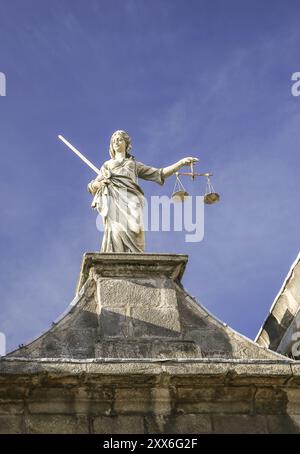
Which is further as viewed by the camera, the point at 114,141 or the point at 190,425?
the point at 114,141

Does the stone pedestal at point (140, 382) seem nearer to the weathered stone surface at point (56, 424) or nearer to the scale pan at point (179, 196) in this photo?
the weathered stone surface at point (56, 424)

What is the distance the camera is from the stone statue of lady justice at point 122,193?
10.9 meters

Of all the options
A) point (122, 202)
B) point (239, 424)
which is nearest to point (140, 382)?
point (239, 424)

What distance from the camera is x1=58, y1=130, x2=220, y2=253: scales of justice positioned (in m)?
10.9

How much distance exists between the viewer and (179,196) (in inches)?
469

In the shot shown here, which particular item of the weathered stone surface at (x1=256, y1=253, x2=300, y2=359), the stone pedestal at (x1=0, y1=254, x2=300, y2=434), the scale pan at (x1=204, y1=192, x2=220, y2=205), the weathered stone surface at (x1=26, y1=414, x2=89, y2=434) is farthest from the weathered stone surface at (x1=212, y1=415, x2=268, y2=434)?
the scale pan at (x1=204, y1=192, x2=220, y2=205)

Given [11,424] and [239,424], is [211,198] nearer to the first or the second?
[239,424]

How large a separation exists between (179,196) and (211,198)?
416 millimetres

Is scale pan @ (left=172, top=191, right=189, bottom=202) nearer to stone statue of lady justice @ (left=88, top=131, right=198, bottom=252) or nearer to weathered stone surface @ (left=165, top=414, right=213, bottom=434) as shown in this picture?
stone statue of lady justice @ (left=88, top=131, right=198, bottom=252)

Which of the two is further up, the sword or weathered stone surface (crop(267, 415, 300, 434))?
the sword

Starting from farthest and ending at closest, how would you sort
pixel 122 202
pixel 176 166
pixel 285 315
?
pixel 176 166 → pixel 285 315 → pixel 122 202

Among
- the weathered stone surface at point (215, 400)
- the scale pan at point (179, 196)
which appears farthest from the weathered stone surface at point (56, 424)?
the scale pan at point (179, 196)
